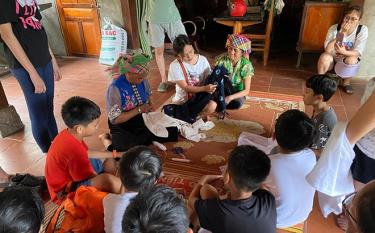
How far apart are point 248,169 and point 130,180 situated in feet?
1.61

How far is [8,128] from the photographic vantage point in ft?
8.71

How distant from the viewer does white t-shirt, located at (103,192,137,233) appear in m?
1.18

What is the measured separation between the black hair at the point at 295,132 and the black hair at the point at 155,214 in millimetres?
794

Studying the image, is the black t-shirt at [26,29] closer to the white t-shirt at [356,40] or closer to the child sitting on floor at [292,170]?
the child sitting on floor at [292,170]

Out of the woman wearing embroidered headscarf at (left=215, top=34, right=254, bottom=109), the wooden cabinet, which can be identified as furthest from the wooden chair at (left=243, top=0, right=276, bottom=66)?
the woman wearing embroidered headscarf at (left=215, top=34, right=254, bottom=109)

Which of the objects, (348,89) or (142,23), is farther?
(142,23)

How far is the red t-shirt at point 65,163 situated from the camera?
4.98ft

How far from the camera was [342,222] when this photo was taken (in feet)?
5.29

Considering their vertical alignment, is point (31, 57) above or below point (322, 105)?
above

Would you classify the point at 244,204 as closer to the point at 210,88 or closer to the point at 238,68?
the point at 210,88

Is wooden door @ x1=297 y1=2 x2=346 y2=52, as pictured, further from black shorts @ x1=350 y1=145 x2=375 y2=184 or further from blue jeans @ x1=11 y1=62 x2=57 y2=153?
blue jeans @ x1=11 y1=62 x2=57 y2=153

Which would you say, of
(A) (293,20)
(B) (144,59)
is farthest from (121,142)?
(A) (293,20)

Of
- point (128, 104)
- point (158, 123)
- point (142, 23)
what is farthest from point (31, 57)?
point (142, 23)

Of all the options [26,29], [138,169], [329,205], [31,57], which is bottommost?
[329,205]
